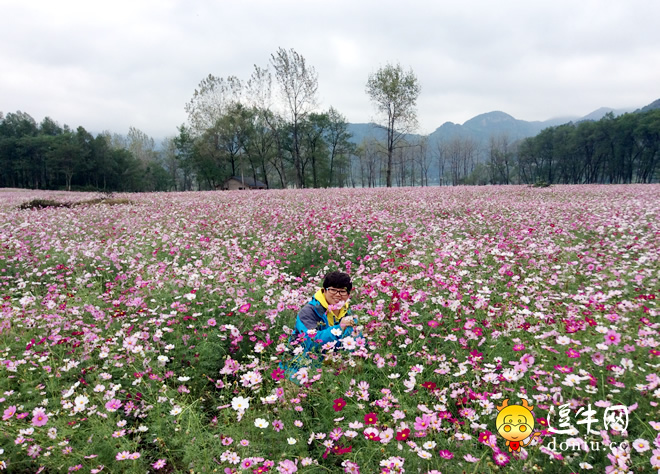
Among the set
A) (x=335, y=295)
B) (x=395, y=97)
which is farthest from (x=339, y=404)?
(x=395, y=97)

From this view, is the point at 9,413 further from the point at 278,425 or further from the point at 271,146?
the point at 271,146

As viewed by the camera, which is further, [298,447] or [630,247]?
[630,247]

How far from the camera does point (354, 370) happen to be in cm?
326

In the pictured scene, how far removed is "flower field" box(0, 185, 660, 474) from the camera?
8.18 ft

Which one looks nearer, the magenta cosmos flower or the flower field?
the flower field

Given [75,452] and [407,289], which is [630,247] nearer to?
[407,289]

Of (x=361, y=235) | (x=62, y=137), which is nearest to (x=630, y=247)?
(x=361, y=235)

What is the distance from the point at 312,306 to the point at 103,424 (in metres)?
2.14

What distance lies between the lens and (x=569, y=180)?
2894 inches

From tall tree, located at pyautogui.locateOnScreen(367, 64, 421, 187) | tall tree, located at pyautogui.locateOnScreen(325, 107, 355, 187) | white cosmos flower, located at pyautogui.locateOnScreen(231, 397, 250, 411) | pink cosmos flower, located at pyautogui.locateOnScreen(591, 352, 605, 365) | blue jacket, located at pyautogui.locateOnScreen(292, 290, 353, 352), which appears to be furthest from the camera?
tall tree, located at pyautogui.locateOnScreen(325, 107, 355, 187)

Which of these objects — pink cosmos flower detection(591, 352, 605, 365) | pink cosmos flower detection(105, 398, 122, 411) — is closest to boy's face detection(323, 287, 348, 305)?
pink cosmos flower detection(105, 398, 122, 411)

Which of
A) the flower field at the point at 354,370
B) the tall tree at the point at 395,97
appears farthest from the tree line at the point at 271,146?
the flower field at the point at 354,370

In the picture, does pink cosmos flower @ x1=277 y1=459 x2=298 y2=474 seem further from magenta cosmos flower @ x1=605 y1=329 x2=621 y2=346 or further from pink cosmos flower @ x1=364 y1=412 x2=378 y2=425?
magenta cosmos flower @ x1=605 y1=329 x2=621 y2=346

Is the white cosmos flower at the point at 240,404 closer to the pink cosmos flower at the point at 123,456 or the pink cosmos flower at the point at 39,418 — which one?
the pink cosmos flower at the point at 123,456
